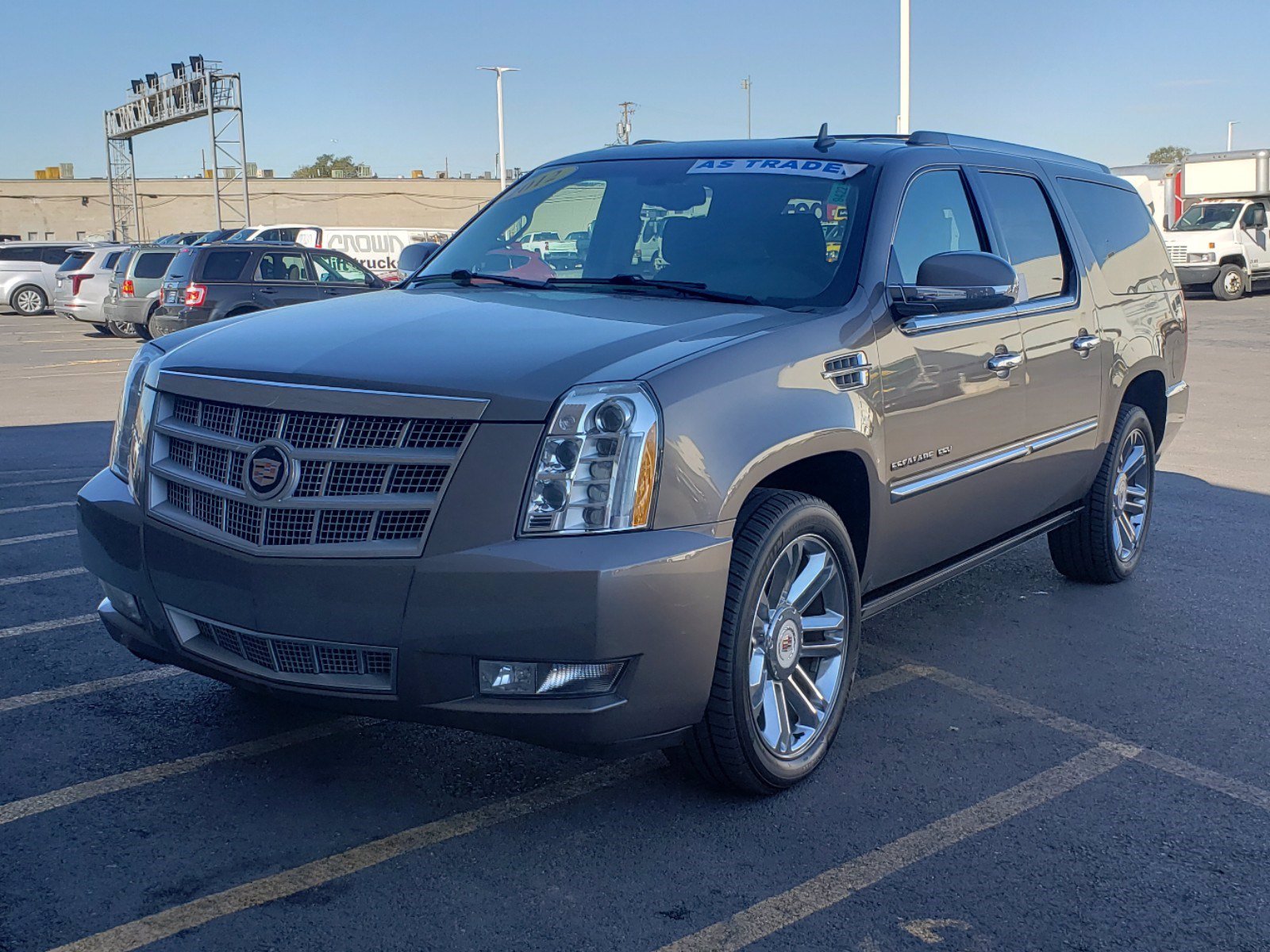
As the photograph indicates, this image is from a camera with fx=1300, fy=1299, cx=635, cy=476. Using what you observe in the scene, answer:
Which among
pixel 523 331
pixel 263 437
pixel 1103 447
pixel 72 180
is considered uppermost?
pixel 72 180

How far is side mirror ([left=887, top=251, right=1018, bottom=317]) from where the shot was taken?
410cm

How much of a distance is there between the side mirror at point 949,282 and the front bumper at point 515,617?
1297mm

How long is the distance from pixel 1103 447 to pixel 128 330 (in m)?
23.1

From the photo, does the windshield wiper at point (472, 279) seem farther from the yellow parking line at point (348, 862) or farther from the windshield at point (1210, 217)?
the windshield at point (1210, 217)

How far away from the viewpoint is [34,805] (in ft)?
11.6

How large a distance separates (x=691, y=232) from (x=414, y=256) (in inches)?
61.5

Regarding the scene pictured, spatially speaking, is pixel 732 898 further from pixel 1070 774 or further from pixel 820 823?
pixel 1070 774

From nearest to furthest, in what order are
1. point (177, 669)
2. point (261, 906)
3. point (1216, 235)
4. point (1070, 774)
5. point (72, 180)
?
1. point (261, 906)
2. point (1070, 774)
3. point (177, 669)
4. point (1216, 235)
5. point (72, 180)

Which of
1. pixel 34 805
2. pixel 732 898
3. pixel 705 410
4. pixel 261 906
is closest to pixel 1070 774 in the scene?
pixel 732 898

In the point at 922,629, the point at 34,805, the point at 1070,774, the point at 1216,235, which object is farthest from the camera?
the point at 1216,235

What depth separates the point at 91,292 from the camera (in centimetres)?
2439

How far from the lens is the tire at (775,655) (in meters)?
3.44

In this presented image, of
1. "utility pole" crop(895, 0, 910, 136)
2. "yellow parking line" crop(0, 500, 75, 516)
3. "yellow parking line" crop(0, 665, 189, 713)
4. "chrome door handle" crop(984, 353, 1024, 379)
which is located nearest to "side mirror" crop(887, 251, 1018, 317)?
"chrome door handle" crop(984, 353, 1024, 379)

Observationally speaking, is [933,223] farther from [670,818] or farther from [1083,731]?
[670,818]
